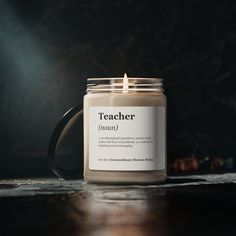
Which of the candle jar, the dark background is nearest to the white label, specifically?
the candle jar

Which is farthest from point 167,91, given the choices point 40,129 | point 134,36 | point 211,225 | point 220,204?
point 211,225

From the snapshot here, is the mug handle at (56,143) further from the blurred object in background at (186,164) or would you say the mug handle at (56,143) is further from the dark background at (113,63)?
the blurred object in background at (186,164)

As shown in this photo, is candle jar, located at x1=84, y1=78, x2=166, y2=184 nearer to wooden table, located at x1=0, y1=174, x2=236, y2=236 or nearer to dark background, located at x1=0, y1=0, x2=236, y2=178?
wooden table, located at x1=0, y1=174, x2=236, y2=236

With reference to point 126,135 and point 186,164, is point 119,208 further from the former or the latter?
point 186,164

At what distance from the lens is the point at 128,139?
91 cm

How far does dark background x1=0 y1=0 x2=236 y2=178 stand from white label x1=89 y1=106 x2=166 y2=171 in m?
0.15

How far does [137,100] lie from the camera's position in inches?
35.6

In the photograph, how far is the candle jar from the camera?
0.90 meters

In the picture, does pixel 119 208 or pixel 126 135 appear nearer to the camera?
pixel 119 208

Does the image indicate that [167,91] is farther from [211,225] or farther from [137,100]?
[211,225]

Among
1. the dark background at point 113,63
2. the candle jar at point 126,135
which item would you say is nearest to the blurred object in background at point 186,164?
the dark background at point 113,63

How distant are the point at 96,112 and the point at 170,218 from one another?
0.94ft

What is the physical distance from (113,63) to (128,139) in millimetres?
197

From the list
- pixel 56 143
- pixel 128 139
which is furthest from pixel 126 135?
pixel 56 143
